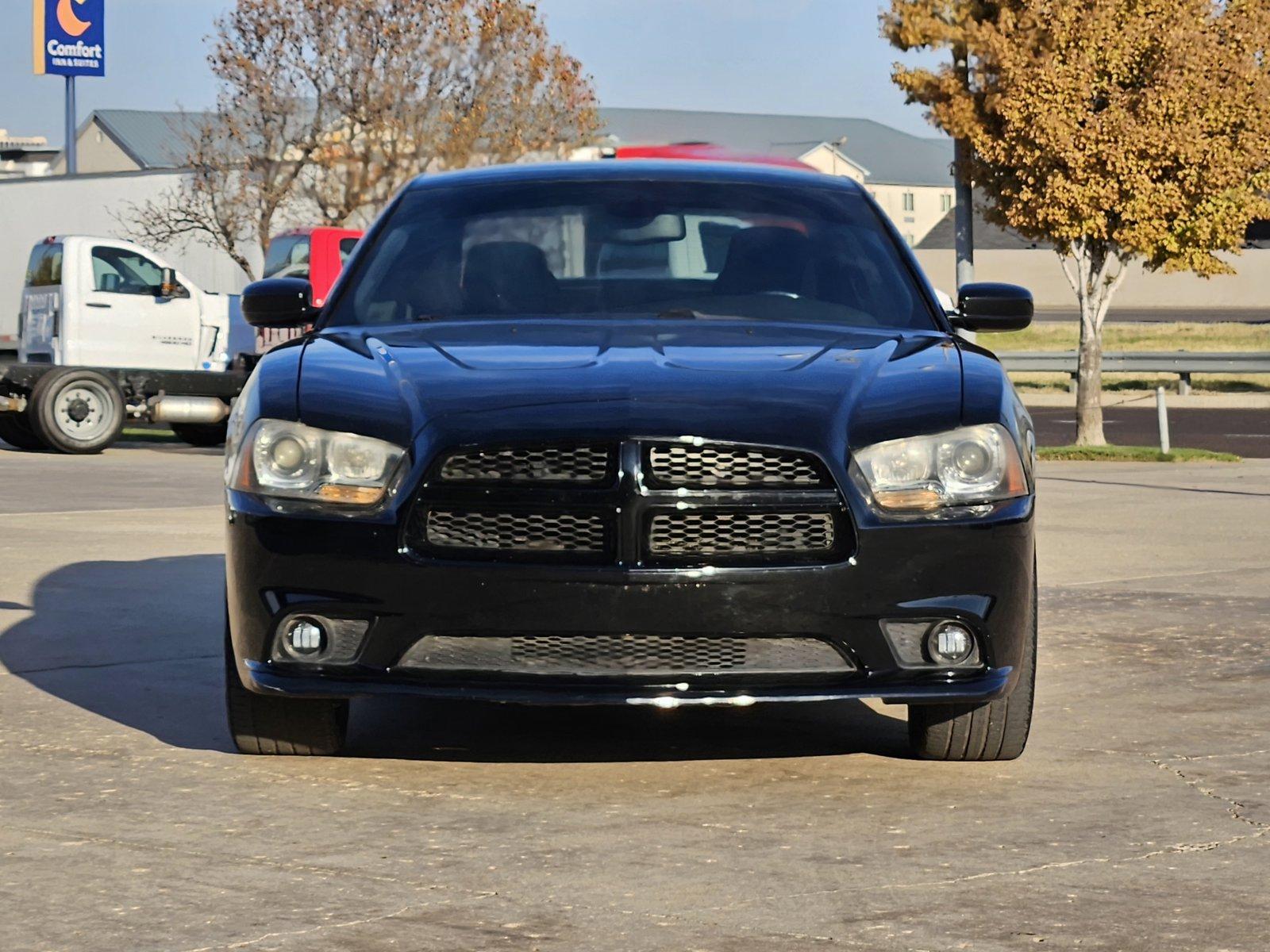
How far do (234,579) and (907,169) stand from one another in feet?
525

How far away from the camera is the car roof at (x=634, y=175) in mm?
6902

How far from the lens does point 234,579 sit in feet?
17.5

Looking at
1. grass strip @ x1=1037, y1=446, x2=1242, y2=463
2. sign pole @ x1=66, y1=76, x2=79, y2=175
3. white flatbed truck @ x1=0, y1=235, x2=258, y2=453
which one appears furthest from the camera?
sign pole @ x1=66, y1=76, x2=79, y2=175

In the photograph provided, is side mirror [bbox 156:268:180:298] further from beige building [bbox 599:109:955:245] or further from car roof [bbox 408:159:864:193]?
beige building [bbox 599:109:955:245]

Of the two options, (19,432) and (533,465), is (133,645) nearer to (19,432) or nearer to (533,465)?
(533,465)

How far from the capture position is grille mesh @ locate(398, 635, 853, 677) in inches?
201

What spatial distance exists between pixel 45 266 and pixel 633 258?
16.6 meters

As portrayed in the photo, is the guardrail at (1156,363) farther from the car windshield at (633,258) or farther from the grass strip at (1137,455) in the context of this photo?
the car windshield at (633,258)

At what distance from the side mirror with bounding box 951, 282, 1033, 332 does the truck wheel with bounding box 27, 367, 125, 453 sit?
15.4m

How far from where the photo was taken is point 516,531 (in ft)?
16.6

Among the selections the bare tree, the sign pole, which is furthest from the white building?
the bare tree

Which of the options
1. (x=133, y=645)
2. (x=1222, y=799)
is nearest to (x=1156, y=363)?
(x=133, y=645)

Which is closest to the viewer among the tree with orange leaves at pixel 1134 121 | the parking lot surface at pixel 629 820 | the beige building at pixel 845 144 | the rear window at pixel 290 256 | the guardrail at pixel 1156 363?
the parking lot surface at pixel 629 820

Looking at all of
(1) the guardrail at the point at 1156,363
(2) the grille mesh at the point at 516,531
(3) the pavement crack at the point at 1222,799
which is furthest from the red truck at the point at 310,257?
(2) the grille mesh at the point at 516,531
